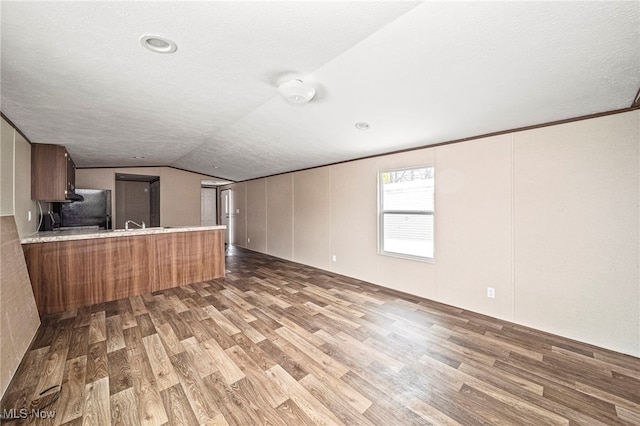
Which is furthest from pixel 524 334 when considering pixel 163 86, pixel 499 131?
pixel 163 86

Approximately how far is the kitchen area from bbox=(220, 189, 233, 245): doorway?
328 cm

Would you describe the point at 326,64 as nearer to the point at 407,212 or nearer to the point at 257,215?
the point at 407,212

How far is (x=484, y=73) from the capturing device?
5.93ft

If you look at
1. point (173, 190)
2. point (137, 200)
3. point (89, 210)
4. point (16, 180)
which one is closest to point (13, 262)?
point (16, 180)

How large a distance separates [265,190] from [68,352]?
5.07 m

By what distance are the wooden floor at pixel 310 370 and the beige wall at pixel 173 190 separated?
A: 160 inches

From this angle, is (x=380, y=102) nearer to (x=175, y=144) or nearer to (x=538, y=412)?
(x=538, y=412)

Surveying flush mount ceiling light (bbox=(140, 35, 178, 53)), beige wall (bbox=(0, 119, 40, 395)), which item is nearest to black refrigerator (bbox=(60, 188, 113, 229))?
beige wall (bbox=(0, 119, 40, 395))

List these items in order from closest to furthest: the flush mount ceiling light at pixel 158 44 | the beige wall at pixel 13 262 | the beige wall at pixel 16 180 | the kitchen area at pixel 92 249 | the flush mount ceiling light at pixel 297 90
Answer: the flush mount ceiling light at pixel 158 44 → the beige wall at pixel 13 262 → the flush mount ceiling light at pixel 297 90 → the beige wall at pixel 16 180 → the kitchen area at pixel 92 249

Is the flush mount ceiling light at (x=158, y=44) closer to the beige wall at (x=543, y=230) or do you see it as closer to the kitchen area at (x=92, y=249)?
the kitchen area at (x=92, y=249)

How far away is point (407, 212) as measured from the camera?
3.82 meters

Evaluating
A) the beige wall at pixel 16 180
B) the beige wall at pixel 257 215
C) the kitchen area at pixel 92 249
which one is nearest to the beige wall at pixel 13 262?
the beige wall at pixel 16 180

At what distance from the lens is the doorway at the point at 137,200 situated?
23.2 feet

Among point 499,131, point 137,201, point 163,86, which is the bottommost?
point 137,201
